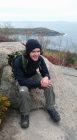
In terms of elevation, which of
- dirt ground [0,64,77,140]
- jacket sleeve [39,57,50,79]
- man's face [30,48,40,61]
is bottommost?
dirt ground [0,64,77,140]

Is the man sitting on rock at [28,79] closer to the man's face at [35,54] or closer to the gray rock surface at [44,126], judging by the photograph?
the man's face at [35,54]

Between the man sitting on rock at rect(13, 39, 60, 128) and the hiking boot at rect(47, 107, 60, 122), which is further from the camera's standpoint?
the hiking boot at rect(47, 107, 60, 122)

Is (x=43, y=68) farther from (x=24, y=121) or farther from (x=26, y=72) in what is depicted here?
(x=24, y=121)

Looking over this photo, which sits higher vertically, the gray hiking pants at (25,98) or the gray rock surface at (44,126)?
the gray hiking pants at (25,98)

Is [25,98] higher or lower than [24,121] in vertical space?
higher

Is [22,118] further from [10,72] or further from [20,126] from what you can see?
[10,72]

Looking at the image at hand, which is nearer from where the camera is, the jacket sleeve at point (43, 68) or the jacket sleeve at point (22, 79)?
the jacket sleeve at point (22, 79)

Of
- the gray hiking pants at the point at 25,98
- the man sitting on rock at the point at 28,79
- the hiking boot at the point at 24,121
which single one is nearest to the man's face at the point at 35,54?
the man sitting on rock at the point at 28,79

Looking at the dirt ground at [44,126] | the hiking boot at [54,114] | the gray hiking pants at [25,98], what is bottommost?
the dirt ground at [44,126]

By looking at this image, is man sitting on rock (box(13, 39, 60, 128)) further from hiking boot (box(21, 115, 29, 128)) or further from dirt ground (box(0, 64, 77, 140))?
dirt ground (box(0, 64, 77, 140))

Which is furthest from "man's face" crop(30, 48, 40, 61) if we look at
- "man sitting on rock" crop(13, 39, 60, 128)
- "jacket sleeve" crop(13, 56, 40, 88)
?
"jacket sleeve" crop(13, 56, 40, 88)

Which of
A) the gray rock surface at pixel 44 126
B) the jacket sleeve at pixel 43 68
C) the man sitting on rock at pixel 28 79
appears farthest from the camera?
the jacket sleeve at pixel 43 68

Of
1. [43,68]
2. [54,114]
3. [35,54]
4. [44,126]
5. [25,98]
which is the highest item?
[35,54]

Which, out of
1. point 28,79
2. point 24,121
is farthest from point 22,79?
point 24,121
